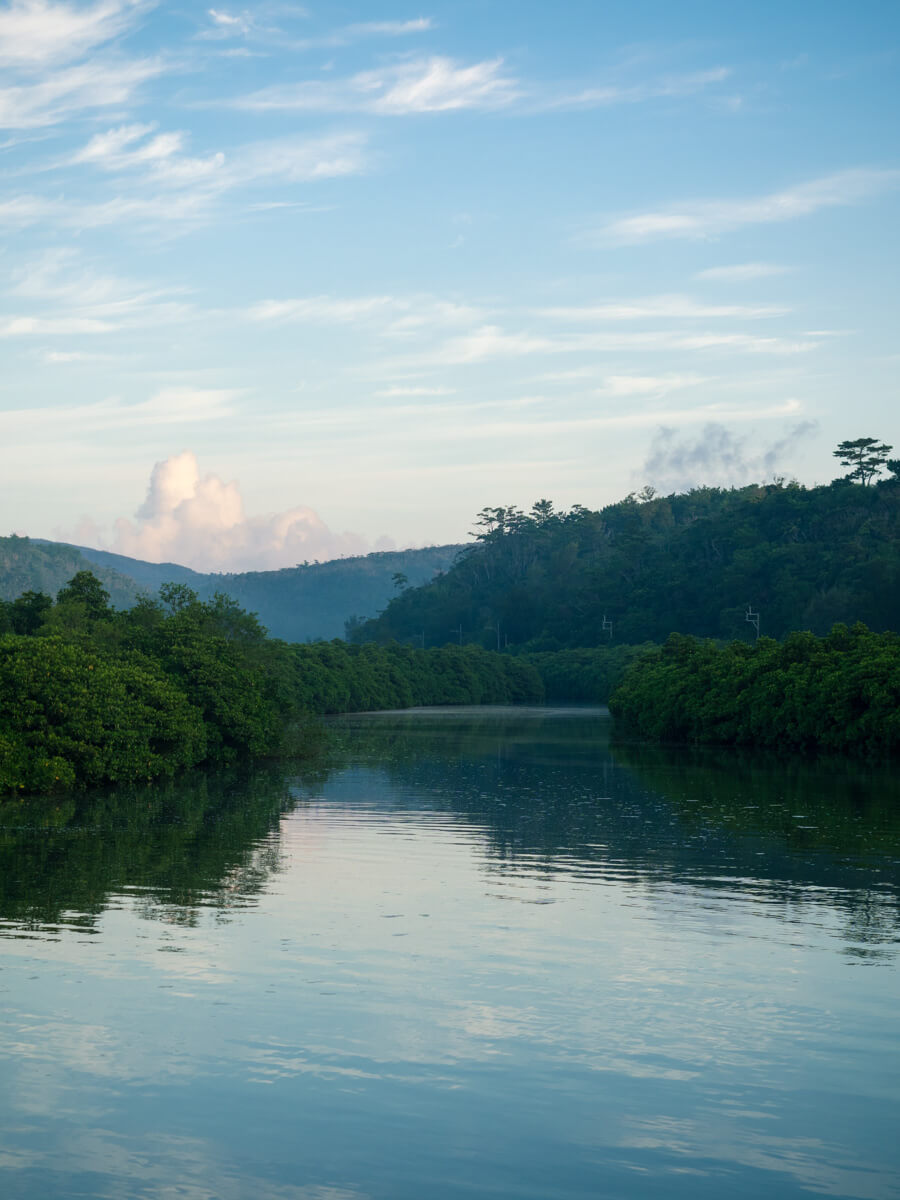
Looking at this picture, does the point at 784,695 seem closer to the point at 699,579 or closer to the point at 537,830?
the point at 537,830

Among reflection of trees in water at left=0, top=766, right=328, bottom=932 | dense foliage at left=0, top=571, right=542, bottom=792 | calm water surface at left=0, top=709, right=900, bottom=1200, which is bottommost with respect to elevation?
reflection of trees in water at left=0, top=766, right=328, bottom=932

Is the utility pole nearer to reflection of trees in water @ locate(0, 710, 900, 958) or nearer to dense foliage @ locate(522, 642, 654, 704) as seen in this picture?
dense foliage @ locate(522, 642, 654, 704)

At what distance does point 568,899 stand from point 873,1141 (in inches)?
356

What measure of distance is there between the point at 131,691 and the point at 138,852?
15.1m

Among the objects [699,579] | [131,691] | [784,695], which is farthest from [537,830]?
[699,579]

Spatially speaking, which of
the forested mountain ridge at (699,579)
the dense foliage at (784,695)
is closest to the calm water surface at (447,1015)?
the dense foliage at (784,695)

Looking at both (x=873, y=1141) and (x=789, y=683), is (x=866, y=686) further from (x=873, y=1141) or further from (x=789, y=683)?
(x=873, y=1141)

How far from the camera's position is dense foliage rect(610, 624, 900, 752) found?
4462cm

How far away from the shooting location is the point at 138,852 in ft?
71.5

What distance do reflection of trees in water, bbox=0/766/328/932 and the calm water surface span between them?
112mm

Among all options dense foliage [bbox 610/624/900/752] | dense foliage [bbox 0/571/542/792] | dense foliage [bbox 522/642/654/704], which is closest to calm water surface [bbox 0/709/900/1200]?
dense foliage [bbox 0/571/542/792]

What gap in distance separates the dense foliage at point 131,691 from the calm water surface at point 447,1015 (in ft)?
22.9

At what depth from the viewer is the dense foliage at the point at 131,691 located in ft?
104

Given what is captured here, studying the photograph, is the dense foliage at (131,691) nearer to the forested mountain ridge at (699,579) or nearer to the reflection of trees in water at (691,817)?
the reflection of trees in water at (691,817)
